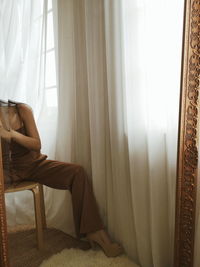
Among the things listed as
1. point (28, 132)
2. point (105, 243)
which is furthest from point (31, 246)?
point (28, 132)

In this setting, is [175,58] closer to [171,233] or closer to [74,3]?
[74,3]

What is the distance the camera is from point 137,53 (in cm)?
138

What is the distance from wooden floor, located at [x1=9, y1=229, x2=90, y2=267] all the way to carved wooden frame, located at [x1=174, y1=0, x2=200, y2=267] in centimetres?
57

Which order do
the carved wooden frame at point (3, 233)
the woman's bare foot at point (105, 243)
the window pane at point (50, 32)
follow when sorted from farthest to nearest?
the woman's bare foot at point (105, 243), the window pane at point (50, 32), the carved wooden frame at point (3, 233)

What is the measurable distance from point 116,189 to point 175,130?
0.50 metres

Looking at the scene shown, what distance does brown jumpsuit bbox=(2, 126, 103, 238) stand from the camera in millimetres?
1198

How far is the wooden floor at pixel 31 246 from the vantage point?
1227 millimetres

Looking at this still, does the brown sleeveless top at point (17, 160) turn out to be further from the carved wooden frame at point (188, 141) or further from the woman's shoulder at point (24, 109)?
the carved wooden frame at point (188, 141)

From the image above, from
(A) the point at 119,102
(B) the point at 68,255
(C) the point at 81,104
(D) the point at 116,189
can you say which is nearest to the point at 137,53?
(A) the point at 119,102

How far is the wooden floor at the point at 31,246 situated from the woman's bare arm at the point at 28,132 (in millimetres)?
412

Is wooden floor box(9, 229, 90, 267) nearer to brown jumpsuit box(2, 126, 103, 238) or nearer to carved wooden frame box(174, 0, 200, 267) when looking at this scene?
brown jumpsuit box(2, 126, 103, 238)

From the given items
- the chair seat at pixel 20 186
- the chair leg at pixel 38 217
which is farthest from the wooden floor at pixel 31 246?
the chair seat at pixel 20 186

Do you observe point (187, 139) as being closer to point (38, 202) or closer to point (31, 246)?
point (38, 202)

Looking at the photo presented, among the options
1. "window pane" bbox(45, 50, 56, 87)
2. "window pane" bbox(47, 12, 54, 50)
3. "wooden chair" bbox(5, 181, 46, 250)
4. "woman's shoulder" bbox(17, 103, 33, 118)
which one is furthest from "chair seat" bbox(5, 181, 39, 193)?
"window pane" bbox(47, 12, 54, 50)
